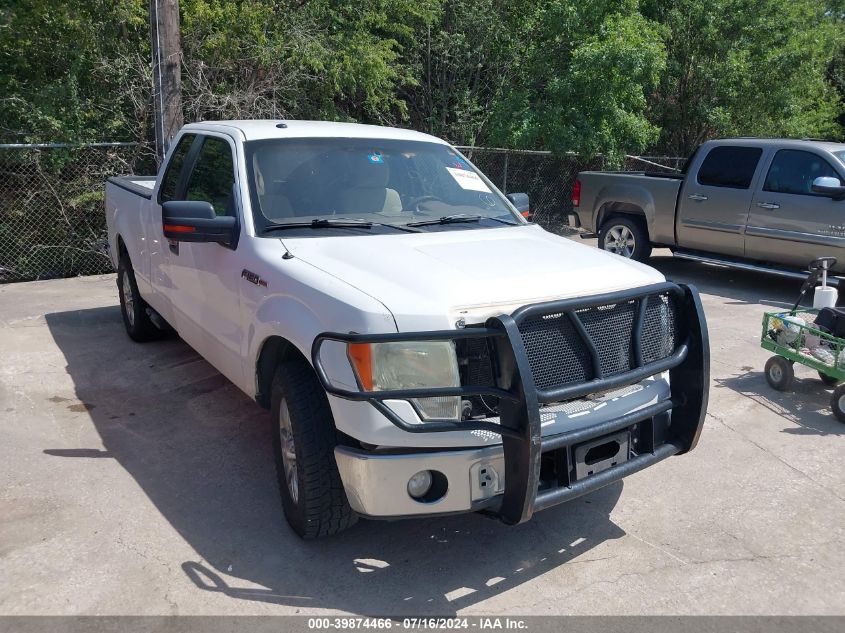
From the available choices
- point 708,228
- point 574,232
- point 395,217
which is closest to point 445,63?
point 574,232

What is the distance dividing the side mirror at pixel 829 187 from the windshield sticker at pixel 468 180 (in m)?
4.80

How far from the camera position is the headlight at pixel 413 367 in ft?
10.7

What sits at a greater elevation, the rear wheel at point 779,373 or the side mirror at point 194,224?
the side mirror at point 194,224

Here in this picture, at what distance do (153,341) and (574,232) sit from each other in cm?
904

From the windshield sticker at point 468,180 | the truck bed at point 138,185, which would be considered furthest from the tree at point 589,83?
the windshield sticker at point 468,180

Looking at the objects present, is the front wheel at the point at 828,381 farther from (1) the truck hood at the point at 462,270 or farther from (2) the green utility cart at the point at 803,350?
(1) the truck hood at the point at 462,270

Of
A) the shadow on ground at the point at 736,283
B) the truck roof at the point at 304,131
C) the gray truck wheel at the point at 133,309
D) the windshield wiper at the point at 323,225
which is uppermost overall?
the truck roof at the point at 304,131

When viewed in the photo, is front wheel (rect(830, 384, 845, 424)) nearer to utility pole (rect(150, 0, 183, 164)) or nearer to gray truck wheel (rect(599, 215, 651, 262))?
gray truck wheel (rect(599, 215, 651, 262))

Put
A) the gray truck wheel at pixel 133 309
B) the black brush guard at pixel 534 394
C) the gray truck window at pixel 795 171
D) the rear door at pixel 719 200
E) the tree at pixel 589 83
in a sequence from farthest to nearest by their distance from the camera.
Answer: the tree at pixel 589 83, the rear door at pixel 719 200, the gray truck window at pixel 795 171, the gray truck wheel at pixel 133 309, the black brush guard at pixel 534 394

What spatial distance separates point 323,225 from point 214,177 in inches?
41.7

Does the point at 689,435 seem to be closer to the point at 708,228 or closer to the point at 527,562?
the point at 527,562

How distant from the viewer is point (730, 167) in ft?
33.3

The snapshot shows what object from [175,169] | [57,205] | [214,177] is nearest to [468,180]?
[214,177]

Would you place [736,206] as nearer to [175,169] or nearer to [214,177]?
[175,169]
